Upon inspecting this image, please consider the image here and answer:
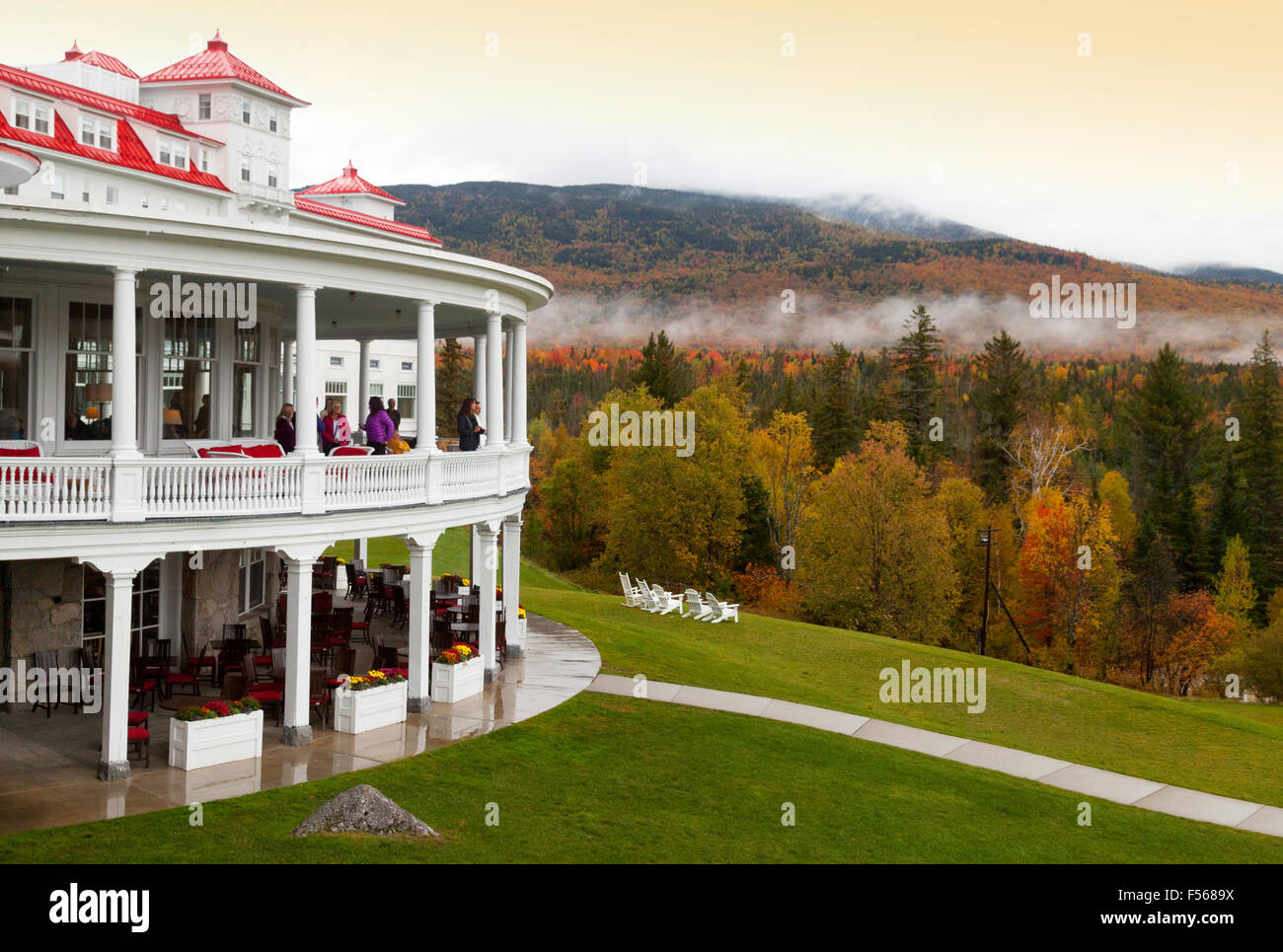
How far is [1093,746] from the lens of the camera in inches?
929

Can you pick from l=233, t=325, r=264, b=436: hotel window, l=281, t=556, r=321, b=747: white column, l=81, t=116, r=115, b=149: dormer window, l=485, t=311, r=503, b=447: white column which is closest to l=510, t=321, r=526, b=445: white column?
l=485, t=311, r=503, b=447: white column

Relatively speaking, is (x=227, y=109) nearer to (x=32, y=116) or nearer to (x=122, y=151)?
(x=122, y=151)

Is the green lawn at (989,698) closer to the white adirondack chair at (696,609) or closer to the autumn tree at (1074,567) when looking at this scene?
the white adirondack chair at (696,609)

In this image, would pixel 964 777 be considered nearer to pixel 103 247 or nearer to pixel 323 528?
pixel 323 528

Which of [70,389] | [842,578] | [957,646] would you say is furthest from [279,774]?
[957,646]

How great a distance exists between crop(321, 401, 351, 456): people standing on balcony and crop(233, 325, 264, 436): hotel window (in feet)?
7.59

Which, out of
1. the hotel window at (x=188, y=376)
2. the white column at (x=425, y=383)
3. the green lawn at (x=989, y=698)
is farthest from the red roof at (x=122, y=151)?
the white column at (x=425, y=383)

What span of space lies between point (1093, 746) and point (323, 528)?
17.3 m

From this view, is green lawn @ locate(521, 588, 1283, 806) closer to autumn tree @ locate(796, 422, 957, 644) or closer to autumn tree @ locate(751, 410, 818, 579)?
autumn tree @ locate(796, 422, 957, 644)

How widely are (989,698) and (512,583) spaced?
501 inches

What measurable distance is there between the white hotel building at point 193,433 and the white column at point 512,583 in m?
0.08

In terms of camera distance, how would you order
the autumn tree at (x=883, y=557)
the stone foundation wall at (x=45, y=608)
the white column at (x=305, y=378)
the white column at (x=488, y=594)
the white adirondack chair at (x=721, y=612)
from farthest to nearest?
the autumn tree at (x=883, y=557) < the white adirondack chair at (x=721, y=612) < the white column at (x=488, y=594) < the stone foundation wall at (x=45, y=608) < the white column at (x=305, y=378)

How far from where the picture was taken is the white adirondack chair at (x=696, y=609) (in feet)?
114

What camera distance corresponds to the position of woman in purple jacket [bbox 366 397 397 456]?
19297mm
